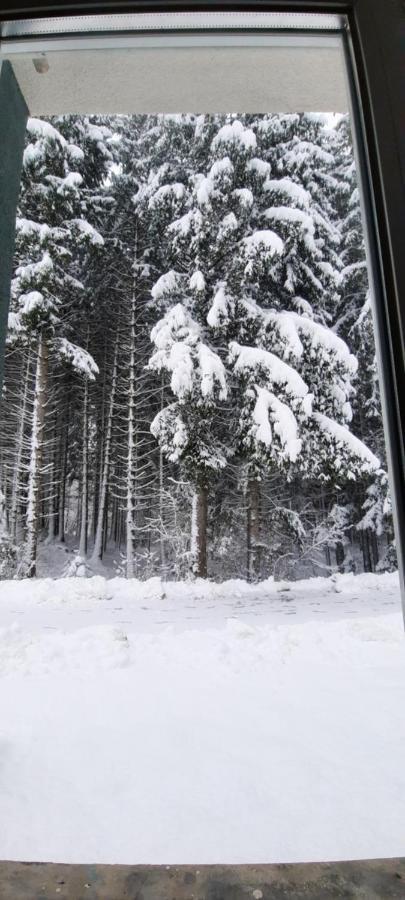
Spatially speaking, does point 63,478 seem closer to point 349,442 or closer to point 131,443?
point 131,443

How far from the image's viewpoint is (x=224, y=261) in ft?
16.6

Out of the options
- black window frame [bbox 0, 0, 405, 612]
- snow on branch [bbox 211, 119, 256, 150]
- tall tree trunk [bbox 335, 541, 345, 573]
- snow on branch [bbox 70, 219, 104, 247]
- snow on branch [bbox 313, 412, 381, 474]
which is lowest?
tall tree trunk [bbox 335, 541, 345, 573]

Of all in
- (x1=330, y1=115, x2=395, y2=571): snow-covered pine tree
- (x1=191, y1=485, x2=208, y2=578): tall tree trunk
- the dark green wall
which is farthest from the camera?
(x1=191, y1=485, x2=208, y2=578): tall tree trunk

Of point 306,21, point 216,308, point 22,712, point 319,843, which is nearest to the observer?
point 306,21

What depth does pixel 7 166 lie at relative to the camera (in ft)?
2.61

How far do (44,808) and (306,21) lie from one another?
164 cm

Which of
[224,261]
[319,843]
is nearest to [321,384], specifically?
[224,261]

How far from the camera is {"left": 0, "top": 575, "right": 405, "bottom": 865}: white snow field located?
95 centimetres

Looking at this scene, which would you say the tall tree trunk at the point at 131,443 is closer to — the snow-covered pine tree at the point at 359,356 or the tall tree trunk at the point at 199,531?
the tall tree trunk at the point at 199,531

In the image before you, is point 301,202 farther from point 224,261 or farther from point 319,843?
point 319,843

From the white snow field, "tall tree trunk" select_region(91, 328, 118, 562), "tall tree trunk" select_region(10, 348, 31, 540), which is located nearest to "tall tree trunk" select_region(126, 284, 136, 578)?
"tall tree trunk" select_region(91, 328, 118, 562)

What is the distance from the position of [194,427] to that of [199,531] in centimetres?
130

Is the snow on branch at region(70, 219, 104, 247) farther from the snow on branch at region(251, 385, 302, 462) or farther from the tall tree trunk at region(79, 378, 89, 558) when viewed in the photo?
the snow on branch at region(251, 385, 302, 462)

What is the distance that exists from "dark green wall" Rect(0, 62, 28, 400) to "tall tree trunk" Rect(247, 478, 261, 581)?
4.61 m
